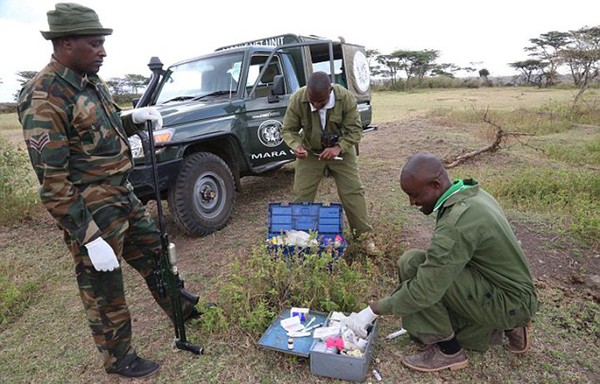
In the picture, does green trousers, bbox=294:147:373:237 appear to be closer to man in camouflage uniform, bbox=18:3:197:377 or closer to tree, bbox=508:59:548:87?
man in camouflage uniform, bbox=18:3:197:377

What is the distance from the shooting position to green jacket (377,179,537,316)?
2010 mm

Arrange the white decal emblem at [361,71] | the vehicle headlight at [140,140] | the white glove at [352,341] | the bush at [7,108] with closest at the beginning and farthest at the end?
the white glove at [352,341] → the vehicle headlight at [140,140] → the white decal emblem at [361,71] → the bush at [7,108]

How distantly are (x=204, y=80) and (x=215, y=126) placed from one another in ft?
3.19

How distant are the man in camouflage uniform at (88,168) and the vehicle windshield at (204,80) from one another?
8.11 ft

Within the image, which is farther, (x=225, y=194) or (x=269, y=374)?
(x=225, y=194)

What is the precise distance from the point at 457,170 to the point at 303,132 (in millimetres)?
3816

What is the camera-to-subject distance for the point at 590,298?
296 cm

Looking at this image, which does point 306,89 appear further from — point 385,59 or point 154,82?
point 385,59

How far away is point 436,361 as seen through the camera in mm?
2299

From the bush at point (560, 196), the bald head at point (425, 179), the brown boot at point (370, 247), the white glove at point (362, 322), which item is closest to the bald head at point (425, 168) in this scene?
the bald head at point (425, 179)

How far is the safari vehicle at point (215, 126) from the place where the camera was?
382 cm

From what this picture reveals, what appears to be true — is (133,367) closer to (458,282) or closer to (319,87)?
(458,282)

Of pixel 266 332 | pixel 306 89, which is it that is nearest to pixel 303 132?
pixel 306 89

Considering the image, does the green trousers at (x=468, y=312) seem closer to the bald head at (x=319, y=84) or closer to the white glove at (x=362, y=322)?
the white glove at (x=362, y=322)
